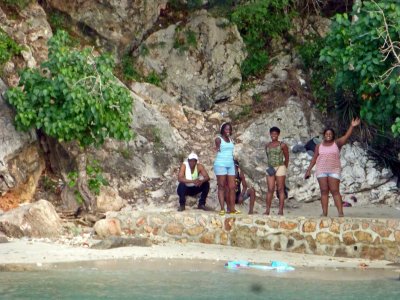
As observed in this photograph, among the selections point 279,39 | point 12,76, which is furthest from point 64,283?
point 279,39

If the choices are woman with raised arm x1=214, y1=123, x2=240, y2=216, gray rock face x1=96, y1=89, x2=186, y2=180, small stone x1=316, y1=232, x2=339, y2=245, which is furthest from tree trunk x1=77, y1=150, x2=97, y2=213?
small stone x1=316, y1=232, x2=339, y2=245

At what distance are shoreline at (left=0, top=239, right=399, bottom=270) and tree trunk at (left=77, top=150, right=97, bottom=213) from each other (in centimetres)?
216

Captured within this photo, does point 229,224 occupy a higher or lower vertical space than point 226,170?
lower

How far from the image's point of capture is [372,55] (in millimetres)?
14734

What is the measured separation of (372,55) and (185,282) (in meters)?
4.77

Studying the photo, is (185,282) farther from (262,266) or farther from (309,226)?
(309,226)

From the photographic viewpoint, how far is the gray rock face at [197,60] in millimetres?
20156

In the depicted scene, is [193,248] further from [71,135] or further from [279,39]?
[279,39]

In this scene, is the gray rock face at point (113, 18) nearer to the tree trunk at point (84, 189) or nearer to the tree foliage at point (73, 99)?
the tree foliage at point (73, 99)

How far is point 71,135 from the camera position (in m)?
16.4

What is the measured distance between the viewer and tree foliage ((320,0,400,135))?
14.4 m

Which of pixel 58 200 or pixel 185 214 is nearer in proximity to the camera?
pixel 185 214

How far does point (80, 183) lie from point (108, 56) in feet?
7.18

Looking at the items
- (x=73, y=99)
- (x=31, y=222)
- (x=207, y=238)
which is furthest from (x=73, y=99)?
(x=207, y=238)
